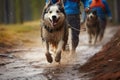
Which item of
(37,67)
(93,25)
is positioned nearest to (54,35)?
(37,67)

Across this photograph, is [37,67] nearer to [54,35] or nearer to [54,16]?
[54,35]

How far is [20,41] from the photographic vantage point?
51.8ft

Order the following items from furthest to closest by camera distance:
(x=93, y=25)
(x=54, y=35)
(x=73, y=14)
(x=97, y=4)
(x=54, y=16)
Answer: (x=97, y=4), (x=93, y=25), (x=73, y=14), (x=54, y=35), (x=54, y=16)

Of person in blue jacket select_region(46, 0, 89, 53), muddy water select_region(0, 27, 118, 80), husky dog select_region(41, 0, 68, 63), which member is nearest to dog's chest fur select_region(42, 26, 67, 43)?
husky dog select_region(41, 0, 68, 63)

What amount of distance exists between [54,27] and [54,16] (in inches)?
15.4

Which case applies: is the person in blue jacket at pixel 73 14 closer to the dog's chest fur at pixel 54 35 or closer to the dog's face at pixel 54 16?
the dog's chest fur at pixel 54 35

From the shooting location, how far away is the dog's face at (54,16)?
344 inches

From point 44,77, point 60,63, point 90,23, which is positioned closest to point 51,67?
point 60,63

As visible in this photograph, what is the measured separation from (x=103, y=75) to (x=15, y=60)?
4.25 m

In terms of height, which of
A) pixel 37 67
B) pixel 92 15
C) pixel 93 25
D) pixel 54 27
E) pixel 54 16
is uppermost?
pixel 54 16

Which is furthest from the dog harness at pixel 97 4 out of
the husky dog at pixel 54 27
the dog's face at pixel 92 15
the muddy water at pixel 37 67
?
the husky dog at pixel 54 27

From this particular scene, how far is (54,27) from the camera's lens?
899 centimetres

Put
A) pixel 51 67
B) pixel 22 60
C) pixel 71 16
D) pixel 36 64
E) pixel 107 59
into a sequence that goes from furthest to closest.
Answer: pixel 71 16 → pixel 22 60 → pixel 36 64 → pixel 51 67 → pixel 107 59

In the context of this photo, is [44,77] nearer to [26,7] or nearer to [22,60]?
[22,60]
